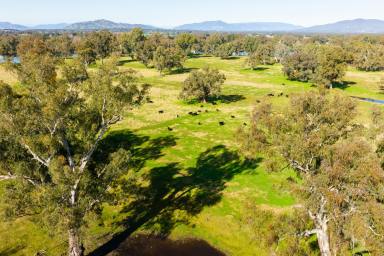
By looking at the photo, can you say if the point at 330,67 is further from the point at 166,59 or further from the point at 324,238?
the point at 324,238

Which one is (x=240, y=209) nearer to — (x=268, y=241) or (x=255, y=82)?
(x=268, y=241)

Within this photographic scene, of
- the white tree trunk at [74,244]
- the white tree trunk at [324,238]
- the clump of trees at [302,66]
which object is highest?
the clump of trees at [302,66]

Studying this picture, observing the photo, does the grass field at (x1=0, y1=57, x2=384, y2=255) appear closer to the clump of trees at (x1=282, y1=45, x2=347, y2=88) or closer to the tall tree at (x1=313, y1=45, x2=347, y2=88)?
Result: the tall tree at (x1=313, y1=45, x2=347, y2=88)

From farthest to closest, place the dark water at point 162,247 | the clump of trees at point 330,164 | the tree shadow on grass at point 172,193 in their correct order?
the tree shadow on grass at point 172,193, the dark water at point 162,247, the clump of trees at point 330,164

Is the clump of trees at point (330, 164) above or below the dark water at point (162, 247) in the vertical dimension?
above

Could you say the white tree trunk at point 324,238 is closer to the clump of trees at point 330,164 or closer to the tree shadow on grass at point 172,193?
the clump of trees at point 330,164

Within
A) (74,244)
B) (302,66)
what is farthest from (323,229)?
(302,66)

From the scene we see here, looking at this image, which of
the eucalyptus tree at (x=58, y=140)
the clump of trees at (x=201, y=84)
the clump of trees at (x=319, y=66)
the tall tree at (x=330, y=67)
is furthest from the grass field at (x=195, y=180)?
the clump of trees at (x=319, y=66)

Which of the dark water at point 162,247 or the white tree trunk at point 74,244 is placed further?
the dark water at point 162,247

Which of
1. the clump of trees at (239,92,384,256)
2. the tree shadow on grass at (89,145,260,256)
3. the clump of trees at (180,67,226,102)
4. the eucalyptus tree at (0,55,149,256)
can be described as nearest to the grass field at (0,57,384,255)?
the tree shadow on grass at (89,145,260,256)
